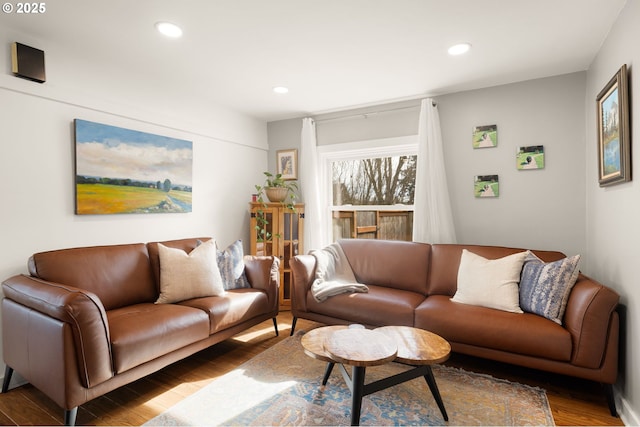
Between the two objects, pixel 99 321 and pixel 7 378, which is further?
pixel 7 378

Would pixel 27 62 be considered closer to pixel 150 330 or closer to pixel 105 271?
pixel 105 271

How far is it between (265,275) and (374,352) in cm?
154

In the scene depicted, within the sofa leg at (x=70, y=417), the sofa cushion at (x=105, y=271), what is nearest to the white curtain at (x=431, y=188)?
the sofa cushion at (x=105, y=271)

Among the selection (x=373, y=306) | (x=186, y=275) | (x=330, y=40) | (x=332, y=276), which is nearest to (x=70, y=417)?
(x=186, y=275)

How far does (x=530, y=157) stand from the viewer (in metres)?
3.07

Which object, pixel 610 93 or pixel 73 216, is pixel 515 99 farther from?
pixel 73 216

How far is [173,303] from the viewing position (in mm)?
2602

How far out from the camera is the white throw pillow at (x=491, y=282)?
245 centimetres

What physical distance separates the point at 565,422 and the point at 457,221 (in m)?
1.89

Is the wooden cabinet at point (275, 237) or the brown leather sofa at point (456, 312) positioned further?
the wooden cabinet at point (275, 237)

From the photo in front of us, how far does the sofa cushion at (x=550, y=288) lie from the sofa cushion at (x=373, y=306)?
0.79 metres

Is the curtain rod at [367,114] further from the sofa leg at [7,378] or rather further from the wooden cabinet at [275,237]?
the sofa leg at [7,378]

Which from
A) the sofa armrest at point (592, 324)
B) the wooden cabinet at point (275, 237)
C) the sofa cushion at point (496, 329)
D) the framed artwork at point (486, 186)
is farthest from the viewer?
the wooden cabinet at point (275, 237)

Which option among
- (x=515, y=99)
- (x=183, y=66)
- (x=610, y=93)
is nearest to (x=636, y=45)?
(x=610, y=93)
